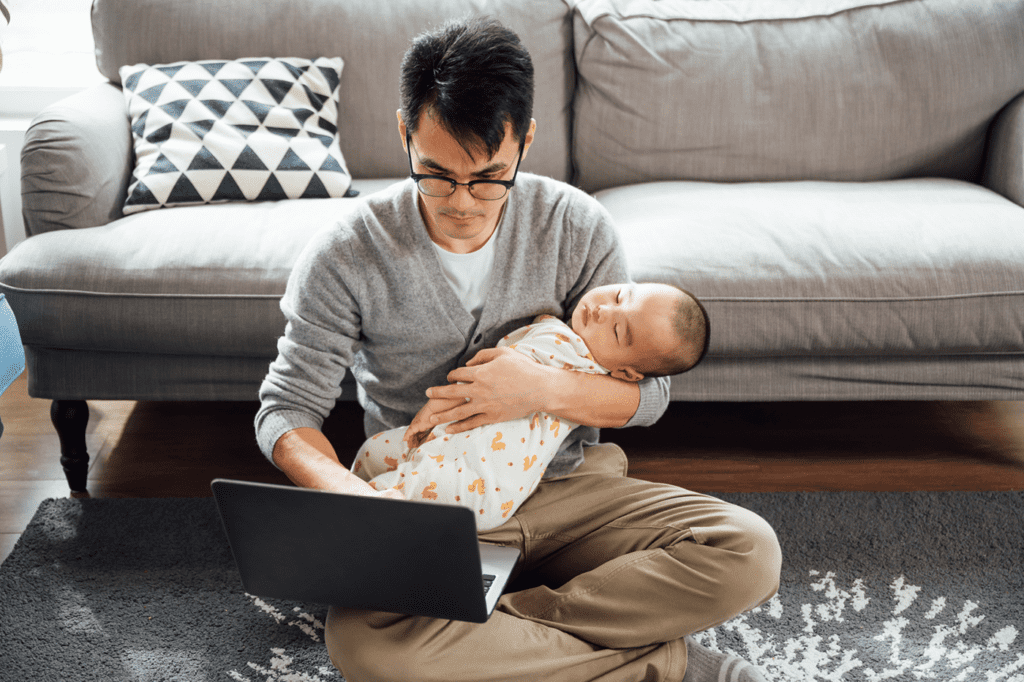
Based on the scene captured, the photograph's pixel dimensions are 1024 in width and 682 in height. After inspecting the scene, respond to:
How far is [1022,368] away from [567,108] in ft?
4.02

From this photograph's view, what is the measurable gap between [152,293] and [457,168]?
855mm

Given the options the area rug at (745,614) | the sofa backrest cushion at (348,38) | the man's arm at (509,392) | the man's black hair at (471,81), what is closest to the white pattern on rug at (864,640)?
the area rug at (745,614)

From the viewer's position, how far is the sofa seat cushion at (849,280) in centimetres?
172

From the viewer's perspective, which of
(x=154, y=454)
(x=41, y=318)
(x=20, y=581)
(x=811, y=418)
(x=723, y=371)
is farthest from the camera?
(x=811, y=418)

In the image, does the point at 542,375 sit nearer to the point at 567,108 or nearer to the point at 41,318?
the point at 41,318

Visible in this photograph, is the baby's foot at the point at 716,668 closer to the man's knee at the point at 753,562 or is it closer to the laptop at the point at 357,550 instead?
the man's knee at the point at 753,562

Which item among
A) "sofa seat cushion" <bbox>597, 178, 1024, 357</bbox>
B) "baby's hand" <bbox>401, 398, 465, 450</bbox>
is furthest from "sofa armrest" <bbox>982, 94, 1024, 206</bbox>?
"baby's hand" <bbox>401, 398, 465, 450</bbox>

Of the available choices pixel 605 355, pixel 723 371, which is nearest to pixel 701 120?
pixel 723 371

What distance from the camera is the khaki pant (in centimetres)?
116

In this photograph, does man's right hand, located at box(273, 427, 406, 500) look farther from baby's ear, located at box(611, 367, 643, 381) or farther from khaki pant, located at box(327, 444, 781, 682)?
baby's ear, located at box(611, 367, 643, 381)

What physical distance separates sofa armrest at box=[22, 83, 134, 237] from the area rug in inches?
23.6

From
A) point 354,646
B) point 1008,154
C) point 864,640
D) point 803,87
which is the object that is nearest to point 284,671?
point 354,646

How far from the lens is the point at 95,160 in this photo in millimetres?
1907

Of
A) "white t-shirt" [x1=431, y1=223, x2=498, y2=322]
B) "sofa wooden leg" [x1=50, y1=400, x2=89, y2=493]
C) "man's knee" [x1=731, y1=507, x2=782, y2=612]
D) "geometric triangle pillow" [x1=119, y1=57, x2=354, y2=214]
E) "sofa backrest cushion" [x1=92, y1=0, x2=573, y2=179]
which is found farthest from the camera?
"sofa backrest cushion" [x1=92, y1=0, x2=573, y2=179]
